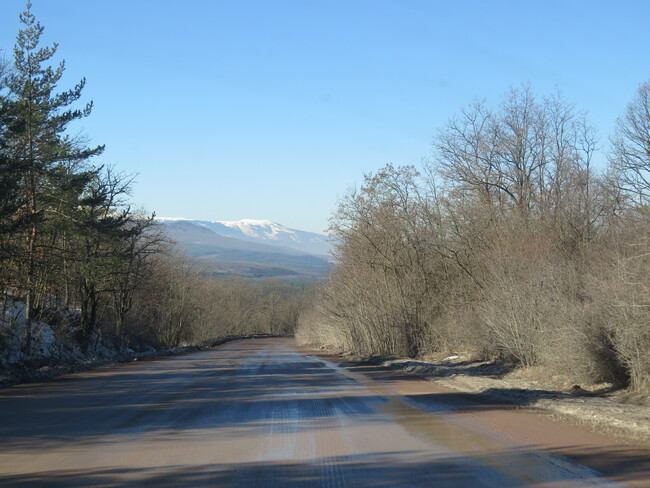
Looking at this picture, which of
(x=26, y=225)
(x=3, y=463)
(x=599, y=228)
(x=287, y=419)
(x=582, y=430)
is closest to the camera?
(x=3, y=463)

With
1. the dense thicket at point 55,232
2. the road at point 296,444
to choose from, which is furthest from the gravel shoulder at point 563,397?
the dense thicket at point 55,232

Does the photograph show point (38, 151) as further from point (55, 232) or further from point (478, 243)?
point (478, 243)

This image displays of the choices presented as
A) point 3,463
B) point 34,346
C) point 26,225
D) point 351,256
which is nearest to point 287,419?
point 3,463

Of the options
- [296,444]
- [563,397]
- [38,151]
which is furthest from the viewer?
[38,151]

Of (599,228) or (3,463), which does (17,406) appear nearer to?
(3,463)

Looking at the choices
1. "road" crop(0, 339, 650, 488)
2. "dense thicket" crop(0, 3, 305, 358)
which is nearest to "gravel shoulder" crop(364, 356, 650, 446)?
"road" crop(0, 339, 650, 488)

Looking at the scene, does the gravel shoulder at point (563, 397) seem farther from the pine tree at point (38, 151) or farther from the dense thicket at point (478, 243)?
the pine tree at point (38, 151)

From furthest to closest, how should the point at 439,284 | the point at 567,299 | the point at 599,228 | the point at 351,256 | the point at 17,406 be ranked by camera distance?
the point at 351,256 → the point at 439,284 → the point at 599,228 → the point at 567,299 → the point at 17,406

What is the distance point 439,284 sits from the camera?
30656mm

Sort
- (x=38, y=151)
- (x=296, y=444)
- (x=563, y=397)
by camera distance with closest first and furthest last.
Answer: (x=296, y=444), (x=563, y=397), (x=38, y=151)

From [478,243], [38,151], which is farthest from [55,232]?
[478,243]

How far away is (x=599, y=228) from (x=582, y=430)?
18.5 meters

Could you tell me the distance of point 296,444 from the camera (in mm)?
8836

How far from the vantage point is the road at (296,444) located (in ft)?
22.9
